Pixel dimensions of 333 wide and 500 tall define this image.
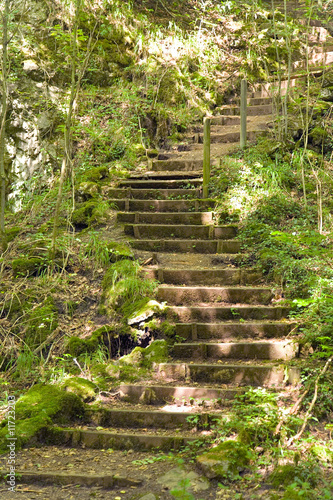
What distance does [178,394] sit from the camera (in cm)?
427

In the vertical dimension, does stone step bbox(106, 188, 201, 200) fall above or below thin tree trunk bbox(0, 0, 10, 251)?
below

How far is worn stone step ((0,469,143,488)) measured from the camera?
313cm

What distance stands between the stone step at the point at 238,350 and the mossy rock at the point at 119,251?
1.74m

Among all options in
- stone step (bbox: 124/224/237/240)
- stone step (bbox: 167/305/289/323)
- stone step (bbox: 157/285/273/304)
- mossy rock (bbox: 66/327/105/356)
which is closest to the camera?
mossy rock (bbox: 66/327/105/356)

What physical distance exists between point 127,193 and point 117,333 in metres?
3.36

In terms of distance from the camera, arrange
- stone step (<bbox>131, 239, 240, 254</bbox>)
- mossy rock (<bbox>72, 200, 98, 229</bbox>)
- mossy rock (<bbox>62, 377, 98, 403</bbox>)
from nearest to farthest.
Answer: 1. mossy rock (<bbox>62, 377, 98, 403</bbox>)
2. stone step (<bbox>131, 239, 240, 254</bbox>)
3. mossy rock (<bbox>72, 200, 98, 229</bbox>)

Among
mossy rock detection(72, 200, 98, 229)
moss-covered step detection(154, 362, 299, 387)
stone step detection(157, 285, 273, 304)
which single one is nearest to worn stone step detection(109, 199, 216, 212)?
mossy rock detection(72, 200, 98, 229)

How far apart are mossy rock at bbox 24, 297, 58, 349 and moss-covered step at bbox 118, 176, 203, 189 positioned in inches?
132

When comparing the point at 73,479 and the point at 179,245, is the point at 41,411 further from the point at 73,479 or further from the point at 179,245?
the point at 179,245

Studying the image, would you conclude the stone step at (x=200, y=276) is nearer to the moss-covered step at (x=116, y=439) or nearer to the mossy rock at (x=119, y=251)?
the mossy rock at (x=119, y=251)

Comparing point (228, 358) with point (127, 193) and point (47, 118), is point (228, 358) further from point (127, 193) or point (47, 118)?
point (47, 118)

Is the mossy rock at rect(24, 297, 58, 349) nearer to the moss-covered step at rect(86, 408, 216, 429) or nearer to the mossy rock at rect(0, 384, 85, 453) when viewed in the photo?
the mossy rock at rect(0, 384, 85, 453)

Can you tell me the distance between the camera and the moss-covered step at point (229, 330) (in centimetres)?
494

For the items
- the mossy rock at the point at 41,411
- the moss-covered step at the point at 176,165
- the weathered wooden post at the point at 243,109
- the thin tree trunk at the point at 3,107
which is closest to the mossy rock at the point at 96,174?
the moss-covered step at the point at 176,165
